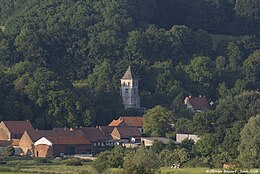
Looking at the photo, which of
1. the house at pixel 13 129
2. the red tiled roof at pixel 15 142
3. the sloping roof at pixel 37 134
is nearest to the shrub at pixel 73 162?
the sloping roof at pixel 37 134

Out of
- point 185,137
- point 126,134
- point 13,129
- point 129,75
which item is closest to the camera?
point 185,137

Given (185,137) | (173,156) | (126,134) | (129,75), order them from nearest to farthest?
(173,156), (185,137), (126,134), (129,75)

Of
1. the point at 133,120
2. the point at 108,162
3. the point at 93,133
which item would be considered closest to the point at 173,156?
the point at 108,162

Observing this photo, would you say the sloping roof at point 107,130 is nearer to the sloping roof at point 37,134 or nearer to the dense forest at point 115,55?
the dense forest at point 115,55

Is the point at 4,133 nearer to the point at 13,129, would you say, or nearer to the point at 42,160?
the point at 13,129

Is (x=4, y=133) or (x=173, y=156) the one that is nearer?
(x=173, y=156)

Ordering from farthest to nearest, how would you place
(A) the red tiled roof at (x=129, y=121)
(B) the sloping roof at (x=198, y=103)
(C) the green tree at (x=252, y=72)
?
(C) the green tree at (x=252, y=72) → (B) the sloping roof at (x=198, y=103) → (A) the red tiled roof at (x=129, y=121)

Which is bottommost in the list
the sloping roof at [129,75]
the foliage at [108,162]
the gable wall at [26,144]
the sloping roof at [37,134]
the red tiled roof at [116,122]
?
the foliage at [108,162]

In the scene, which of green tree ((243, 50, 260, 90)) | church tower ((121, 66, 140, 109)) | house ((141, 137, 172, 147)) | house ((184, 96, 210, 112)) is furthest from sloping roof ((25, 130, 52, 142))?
green tree ((243, 50, 260, 90))

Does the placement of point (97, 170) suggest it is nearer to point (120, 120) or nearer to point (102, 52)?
point (120, 120)
